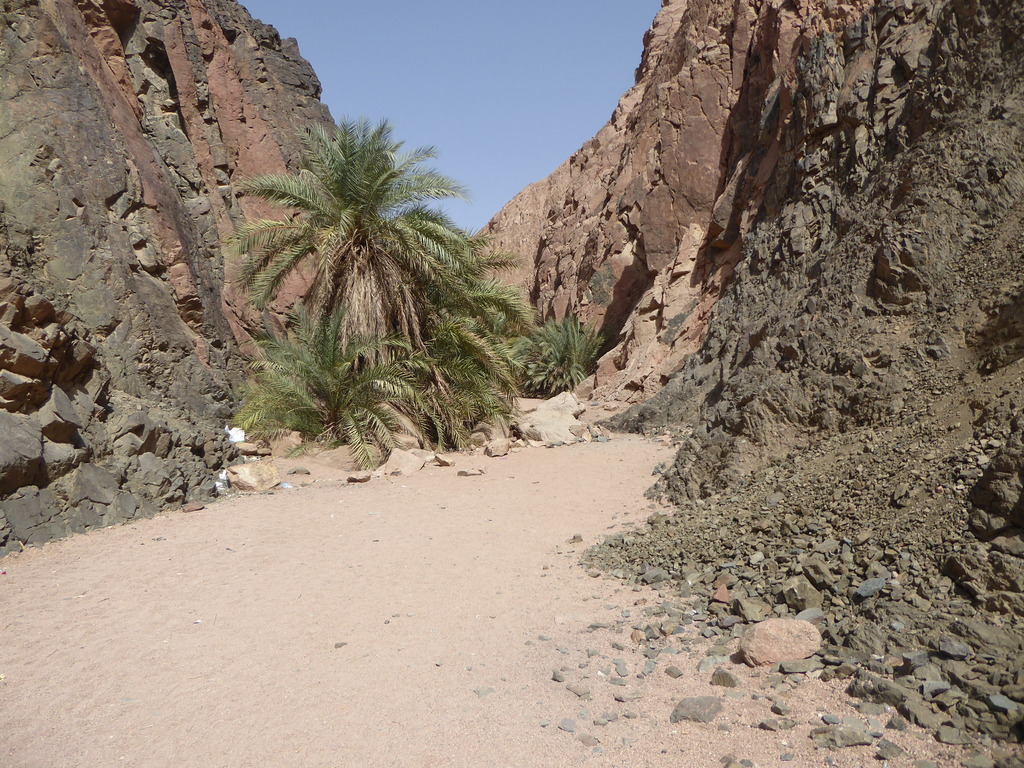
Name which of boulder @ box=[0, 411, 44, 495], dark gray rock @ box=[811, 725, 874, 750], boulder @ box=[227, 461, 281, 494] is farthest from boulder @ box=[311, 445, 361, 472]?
dark gray rock @ box=[811, 725, 874, 750]

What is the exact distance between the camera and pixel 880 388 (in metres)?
5.55

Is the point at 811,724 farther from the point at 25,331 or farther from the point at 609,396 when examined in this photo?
the point at 609,396

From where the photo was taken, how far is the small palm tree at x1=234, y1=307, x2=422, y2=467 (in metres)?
10.6

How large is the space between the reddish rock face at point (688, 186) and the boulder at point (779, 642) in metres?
9.47

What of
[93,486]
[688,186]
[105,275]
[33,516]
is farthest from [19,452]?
[688,186]

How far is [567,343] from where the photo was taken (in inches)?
853

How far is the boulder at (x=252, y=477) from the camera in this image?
863cm

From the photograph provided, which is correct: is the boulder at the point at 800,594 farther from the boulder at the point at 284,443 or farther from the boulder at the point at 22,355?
the boulder at the point at 284,443

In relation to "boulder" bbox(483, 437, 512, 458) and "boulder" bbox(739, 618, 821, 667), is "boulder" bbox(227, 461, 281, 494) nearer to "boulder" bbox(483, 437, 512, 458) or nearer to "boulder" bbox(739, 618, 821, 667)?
"boulder" bbox(483, 437, 512, 458)

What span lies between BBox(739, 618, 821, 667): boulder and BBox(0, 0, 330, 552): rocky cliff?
562 cm

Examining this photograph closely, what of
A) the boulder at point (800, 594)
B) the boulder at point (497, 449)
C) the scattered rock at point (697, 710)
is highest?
the boulder at point (800, 594)

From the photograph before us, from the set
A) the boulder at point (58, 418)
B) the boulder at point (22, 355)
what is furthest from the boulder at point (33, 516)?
the boulder at point (22, 355)

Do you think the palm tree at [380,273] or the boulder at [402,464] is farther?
the palm tree at [380,273]

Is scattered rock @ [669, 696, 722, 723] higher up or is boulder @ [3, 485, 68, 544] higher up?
scattered rock @ [669, 696, 722, 723]
